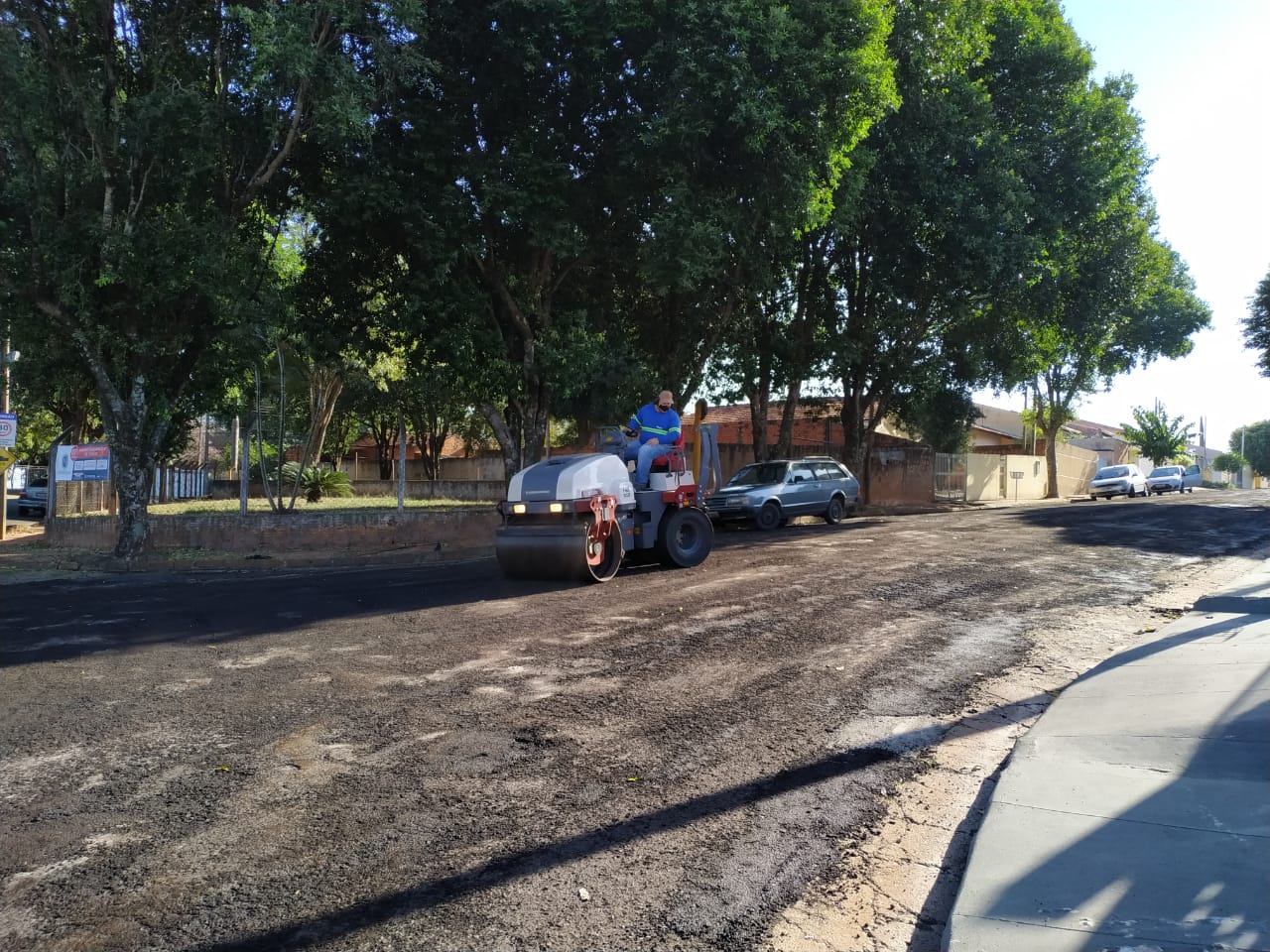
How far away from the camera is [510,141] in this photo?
15664 millimetres

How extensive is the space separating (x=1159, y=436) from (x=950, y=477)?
122 ft

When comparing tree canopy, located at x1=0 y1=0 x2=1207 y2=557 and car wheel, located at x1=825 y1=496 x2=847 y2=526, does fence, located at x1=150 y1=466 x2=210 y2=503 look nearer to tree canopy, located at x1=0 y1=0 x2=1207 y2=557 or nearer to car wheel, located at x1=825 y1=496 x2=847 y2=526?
tree canopy, located at x1=0 y1=0 x2=1207 y2=557

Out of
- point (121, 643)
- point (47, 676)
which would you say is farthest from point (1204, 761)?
point (121, 643)

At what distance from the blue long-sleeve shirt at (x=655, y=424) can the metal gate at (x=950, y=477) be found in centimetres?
2549

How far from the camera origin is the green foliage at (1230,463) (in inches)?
3788

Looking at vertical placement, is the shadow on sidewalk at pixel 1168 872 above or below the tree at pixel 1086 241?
below

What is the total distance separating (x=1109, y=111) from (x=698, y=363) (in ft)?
41.8

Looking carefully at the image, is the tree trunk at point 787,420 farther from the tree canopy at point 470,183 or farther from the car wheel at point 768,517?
the car wheel at point 768,517

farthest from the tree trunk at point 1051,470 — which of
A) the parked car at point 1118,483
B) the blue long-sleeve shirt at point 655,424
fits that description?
the blue long-sleeve shirt at point 655,424

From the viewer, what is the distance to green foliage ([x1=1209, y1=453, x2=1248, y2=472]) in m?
96.2

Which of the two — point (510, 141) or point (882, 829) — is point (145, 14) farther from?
point (882, 829)

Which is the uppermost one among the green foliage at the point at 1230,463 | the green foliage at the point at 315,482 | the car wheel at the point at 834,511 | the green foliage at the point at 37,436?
the green foliage at the point at 1230,463

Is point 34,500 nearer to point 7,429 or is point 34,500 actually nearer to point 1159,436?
point 7,429

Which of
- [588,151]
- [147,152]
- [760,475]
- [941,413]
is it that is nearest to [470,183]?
[588,151]
